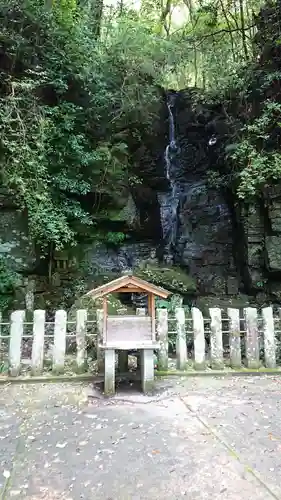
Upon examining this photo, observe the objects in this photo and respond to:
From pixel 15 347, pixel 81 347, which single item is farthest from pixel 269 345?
pixel 15 347

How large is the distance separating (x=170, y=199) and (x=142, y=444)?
889 centimetres

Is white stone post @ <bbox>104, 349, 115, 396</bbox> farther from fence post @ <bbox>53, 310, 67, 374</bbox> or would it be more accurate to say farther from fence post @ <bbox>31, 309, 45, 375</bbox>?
fence post @ <bbox>31, 309, 45, 375</bbox>

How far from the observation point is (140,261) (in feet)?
33.2

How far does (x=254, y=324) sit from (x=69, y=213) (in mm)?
4974

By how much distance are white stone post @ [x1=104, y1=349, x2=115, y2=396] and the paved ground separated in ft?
0.49

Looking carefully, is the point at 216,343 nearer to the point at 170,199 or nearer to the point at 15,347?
the point at 15,347

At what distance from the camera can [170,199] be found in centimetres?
1109

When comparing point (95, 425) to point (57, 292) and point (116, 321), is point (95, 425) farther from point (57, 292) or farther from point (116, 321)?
point (57, 292)

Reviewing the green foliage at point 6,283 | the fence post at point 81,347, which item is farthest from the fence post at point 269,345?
the green foliage at point 6,283

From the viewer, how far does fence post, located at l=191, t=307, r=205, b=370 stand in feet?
15.6

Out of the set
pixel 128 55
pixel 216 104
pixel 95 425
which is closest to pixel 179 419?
pixel 95 425

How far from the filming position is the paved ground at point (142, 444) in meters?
2.30

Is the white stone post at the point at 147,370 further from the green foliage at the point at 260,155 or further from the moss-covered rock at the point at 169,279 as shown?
the green foliage at the point at 260,155

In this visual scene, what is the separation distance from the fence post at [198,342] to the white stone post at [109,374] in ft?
4.30
